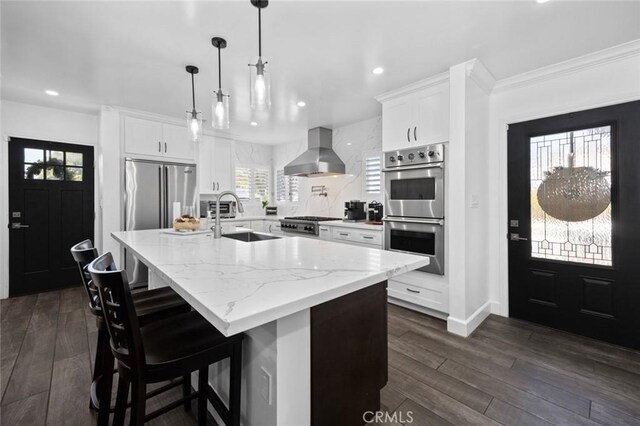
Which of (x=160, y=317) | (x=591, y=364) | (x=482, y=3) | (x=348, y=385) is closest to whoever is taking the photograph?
(x=348, y=385)

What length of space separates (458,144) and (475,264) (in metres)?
1.19

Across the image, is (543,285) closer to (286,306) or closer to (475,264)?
(475,264)

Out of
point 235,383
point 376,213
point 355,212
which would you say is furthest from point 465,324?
point 235,383

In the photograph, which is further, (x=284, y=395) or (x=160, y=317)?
(x=160, y=317)

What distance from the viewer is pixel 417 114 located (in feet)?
9.75

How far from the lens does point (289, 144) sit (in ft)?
19.2

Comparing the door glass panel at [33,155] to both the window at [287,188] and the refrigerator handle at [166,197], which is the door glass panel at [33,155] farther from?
the window at [287,188]

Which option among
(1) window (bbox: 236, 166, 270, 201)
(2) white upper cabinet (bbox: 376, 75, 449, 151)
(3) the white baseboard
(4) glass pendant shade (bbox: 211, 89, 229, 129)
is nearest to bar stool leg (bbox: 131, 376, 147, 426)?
(4) glass pendant shade (bbox: 211, 89, 229, 129)

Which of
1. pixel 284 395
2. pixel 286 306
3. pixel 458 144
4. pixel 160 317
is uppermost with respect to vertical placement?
pixel 458 144

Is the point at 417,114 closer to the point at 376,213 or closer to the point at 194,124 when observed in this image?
→ the point at 376,213

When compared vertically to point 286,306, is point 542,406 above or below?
below

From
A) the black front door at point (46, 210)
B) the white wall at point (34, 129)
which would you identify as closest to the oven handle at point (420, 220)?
the white wall at point (34, 129)

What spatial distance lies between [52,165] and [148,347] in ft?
13.8

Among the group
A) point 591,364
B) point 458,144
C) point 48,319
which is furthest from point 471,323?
point 48,319
